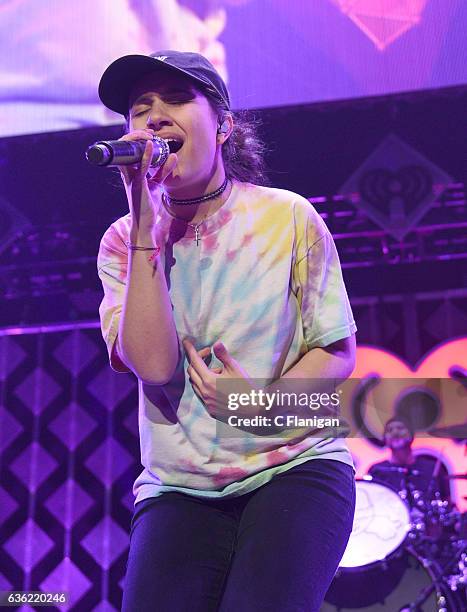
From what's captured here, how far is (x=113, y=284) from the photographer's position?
60.9 inches

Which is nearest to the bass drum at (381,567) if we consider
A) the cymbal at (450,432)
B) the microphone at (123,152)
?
the cymbal at (450,432)

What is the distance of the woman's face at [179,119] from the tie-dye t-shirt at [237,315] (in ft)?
0.36

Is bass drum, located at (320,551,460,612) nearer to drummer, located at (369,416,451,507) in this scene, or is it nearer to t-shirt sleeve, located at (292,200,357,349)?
drummer, located at (369,416,451,507)

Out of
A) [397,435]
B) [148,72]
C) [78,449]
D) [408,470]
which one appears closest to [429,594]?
[408,470]

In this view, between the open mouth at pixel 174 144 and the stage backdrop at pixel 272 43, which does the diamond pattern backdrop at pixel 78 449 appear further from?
the open mouth at pixel 174 144

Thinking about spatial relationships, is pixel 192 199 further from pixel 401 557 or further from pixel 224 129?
pixel 401 557

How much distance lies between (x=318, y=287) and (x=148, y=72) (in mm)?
539

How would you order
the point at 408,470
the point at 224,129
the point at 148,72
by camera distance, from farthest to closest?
the point at 408,470 < the point at 224,129 < the point at 148,72

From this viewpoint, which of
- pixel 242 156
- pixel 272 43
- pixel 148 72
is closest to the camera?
pixel 148 72

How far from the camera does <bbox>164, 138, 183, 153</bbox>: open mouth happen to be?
1.45m

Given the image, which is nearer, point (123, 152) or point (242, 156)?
point (123, 152)

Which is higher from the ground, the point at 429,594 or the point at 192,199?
the point at 192,199

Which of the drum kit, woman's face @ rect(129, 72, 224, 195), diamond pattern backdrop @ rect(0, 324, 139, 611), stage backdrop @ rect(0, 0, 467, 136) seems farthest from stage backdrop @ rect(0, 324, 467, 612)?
woman's face @ rect(129, 72, 224, 195)

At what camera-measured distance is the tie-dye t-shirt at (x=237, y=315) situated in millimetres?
1359
